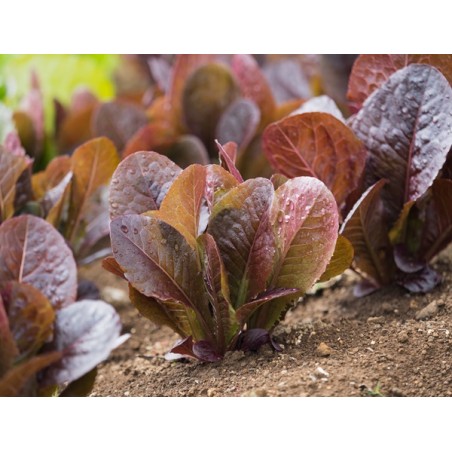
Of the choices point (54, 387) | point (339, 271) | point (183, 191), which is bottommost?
point (54, 387)

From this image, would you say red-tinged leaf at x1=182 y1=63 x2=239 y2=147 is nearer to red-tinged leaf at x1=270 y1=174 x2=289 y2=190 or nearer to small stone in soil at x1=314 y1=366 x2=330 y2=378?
red-tinged leaf at x1=270 y1=174 x2=289 y2=190

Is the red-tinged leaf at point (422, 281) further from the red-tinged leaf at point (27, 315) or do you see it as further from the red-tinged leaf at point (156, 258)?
the red-tinged leaf at point (27, 315)

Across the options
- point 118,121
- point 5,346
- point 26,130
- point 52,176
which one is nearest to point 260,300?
point 5,346

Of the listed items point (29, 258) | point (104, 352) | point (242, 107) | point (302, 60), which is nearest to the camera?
point (104, 352)

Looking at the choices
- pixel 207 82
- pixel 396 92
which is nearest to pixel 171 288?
pixel 396 92

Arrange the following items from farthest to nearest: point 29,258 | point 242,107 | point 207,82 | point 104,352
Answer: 1. point 207,82
2. point 242,107
3. point 29,258
4. point 104,352

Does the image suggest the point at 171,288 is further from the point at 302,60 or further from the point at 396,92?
the point at 302,60
